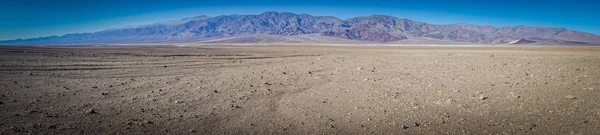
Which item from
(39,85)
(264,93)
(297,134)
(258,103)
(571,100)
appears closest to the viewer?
(297,134)

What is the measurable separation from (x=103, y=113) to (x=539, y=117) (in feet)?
23.4

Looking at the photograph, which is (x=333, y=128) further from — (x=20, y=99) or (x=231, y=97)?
(x=20, y=99)

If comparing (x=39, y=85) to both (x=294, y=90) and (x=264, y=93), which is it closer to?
(x=264, y=93)

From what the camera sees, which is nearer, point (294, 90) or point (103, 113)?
point (103, 113)

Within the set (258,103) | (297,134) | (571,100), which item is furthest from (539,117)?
(258,103)

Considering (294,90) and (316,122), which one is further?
(294,90)

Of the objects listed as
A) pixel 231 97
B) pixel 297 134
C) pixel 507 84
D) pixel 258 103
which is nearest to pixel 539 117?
pixel 507 84

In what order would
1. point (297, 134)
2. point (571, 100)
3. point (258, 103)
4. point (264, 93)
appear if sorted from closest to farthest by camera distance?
point (297, 134), point (571, 100), point (258, 103), point (264, 93)

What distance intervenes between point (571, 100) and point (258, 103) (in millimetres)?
5847

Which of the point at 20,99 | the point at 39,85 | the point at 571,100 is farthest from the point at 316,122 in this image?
the point at 39,85

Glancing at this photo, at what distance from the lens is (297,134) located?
4.62 metres

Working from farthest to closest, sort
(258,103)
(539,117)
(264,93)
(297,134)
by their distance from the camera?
(264,93) → (258,103) → (539,117) → (297,134)

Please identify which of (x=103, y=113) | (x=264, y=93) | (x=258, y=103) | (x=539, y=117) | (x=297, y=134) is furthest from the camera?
(x=264, y=93)

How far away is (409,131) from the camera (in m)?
4.64
